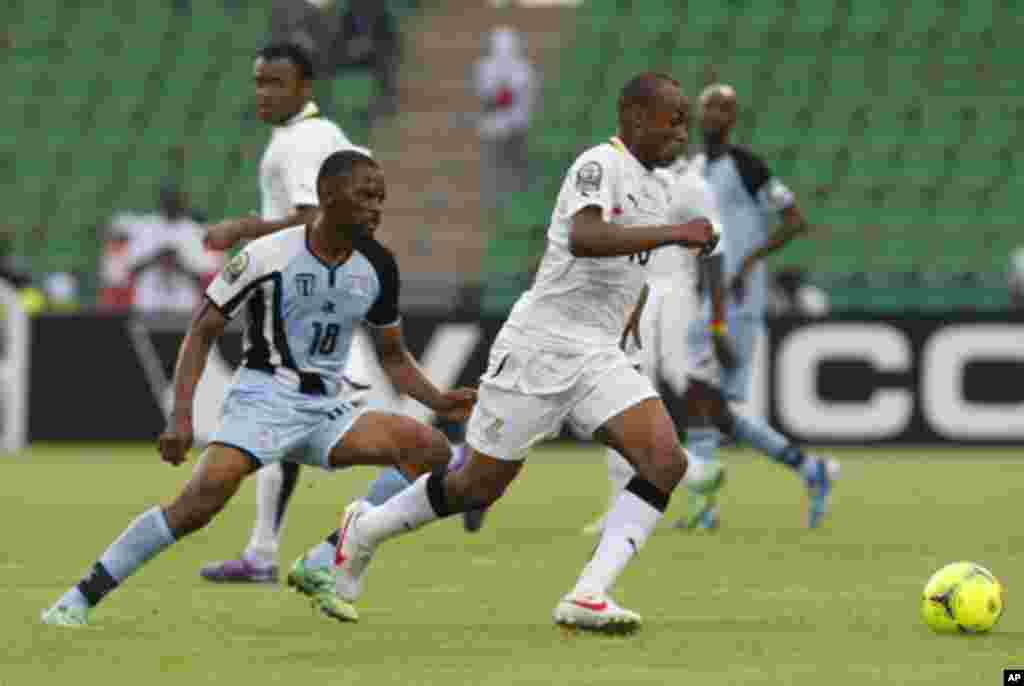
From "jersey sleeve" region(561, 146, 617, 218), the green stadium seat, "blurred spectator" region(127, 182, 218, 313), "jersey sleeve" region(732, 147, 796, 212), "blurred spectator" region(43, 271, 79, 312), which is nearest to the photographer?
"jersey sleeve" region(561, 146, 617, 218)

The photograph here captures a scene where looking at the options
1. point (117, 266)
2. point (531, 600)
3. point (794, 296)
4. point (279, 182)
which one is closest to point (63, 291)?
point (117, 266)

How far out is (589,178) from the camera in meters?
8.36

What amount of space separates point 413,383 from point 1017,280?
13.0 metres

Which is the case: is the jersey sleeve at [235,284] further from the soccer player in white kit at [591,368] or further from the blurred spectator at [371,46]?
the blurred spectator at [371,46]

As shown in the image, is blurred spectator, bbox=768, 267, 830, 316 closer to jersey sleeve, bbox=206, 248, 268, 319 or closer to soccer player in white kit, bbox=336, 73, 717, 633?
soccer player in white kit, bbox=336, 73, 717, 633

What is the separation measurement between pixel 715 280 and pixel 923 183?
1288 centimetres

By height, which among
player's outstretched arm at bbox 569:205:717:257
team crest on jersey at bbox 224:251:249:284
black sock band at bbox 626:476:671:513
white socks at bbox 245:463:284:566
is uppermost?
player's outstretched arm at bbox 569:205:717:257

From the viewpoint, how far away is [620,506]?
8.47m

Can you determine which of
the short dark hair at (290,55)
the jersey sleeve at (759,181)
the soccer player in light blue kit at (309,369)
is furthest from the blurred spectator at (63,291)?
the soccer player in light blue kit at (309,369)

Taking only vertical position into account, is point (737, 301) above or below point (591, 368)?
below

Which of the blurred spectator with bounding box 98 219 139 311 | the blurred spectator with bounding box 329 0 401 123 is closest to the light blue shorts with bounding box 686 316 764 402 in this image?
the blurred spectator with bounding box 98 219 139 311

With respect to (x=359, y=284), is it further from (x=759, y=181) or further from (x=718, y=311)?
(x=759, y=181)

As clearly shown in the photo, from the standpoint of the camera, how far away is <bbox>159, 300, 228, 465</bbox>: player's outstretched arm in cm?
816

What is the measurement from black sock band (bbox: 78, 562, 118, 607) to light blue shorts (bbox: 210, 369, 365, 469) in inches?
26.5
